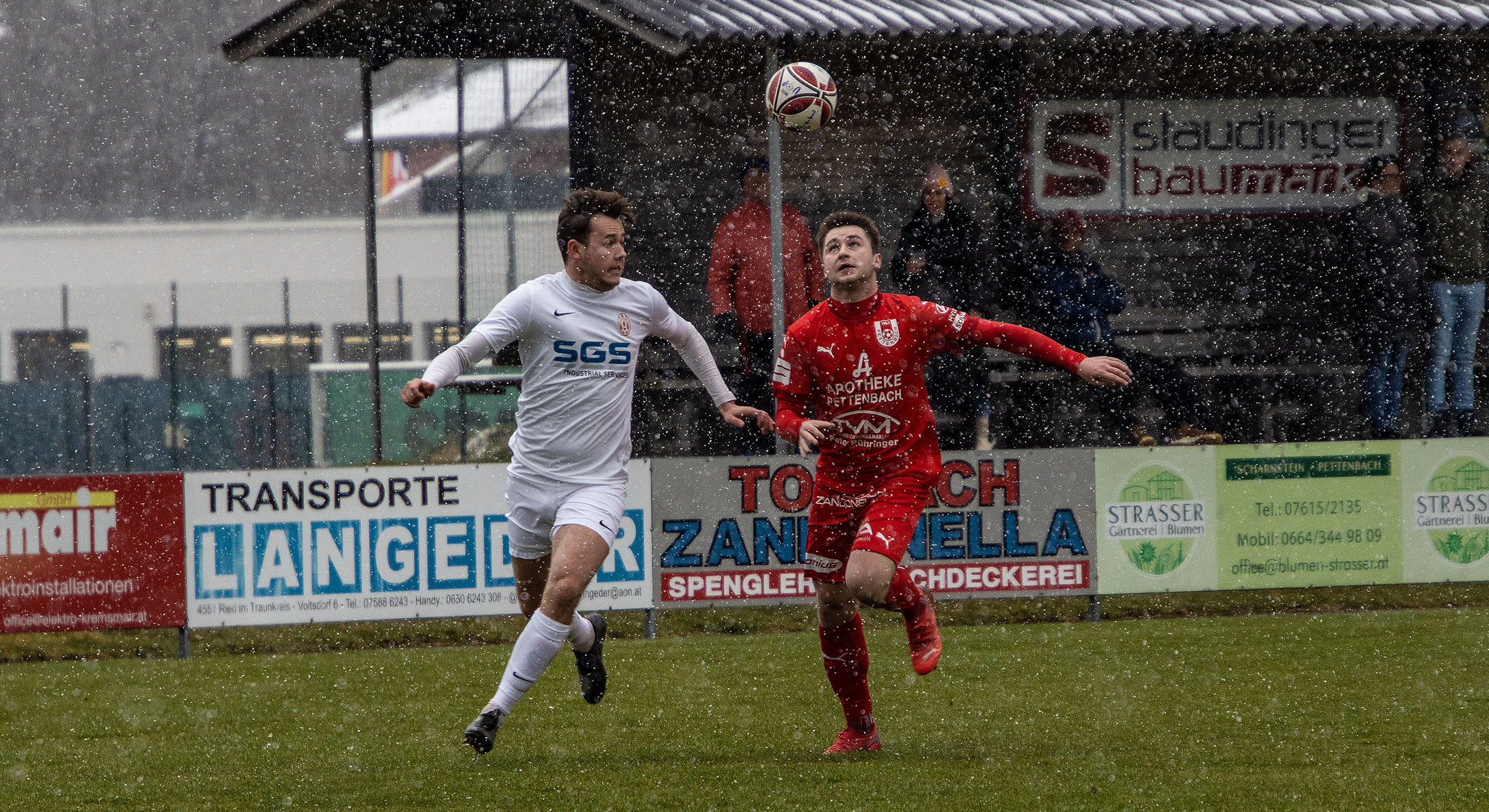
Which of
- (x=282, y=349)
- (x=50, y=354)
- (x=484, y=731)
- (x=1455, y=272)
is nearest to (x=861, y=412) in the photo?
(x=484, y=731)

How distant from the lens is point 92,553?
10781 millimetres

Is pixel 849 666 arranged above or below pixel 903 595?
below

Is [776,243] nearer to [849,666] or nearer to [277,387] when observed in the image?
[849,666]

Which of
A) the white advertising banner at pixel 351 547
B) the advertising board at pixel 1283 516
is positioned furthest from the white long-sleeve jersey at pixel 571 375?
the advertising board at pixel 1283 516

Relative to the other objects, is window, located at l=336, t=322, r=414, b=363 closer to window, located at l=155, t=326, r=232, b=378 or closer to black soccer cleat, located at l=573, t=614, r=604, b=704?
window, located at l=155, t=326, r=232, b=378

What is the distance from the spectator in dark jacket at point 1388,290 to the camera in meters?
13.7

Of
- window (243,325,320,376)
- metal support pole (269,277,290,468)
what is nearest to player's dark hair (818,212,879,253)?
metal support pole (269,277,290,468)

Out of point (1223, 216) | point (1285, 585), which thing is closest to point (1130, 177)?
point (1223, 216)

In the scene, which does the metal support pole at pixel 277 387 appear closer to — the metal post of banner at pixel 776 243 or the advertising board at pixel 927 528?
the metal post of banner at pixel 776 243

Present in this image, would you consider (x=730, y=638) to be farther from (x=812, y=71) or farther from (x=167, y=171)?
(x=167, y=171)

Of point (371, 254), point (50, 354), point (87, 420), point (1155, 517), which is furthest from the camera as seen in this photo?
point (50, 354)

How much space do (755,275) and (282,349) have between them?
14.4 meters

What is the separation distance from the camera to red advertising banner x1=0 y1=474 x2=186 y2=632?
35.1ft

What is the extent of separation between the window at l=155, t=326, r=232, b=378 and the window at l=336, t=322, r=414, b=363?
2109 millimetres
